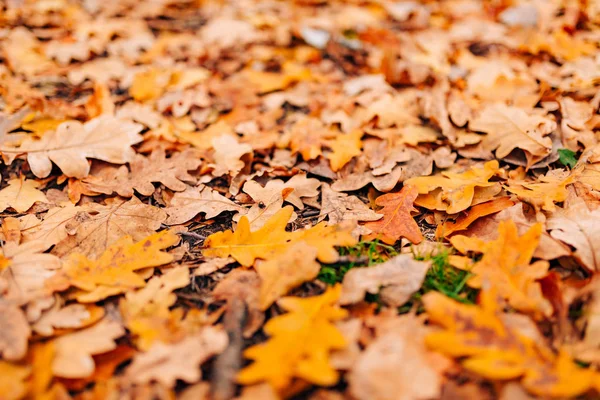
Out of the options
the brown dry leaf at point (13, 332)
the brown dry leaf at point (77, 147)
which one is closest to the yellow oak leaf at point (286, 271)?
the brown dry leaf at point (13, 332)

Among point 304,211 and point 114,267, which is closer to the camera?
point 114,267

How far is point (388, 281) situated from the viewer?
5.04 feet

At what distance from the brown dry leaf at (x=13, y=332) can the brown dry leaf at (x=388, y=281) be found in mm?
949

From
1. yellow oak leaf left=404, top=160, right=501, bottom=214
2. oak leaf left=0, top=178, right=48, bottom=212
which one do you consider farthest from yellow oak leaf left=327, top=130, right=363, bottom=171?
oak leaf left=0, top=178, right=48, bottom=212

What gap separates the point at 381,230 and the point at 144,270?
2.97 feet

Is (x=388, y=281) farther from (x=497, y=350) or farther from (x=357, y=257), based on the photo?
(x=497, y=350)

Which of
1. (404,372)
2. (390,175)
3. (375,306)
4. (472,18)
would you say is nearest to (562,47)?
(472,18)

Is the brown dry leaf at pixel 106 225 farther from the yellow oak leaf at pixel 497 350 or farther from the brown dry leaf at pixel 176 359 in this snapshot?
the yellow oak leaf at pixel 497 350

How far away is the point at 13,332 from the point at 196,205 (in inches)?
33.6

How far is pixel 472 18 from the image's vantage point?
3.68 meters

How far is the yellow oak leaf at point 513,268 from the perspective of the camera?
1436 millimetres

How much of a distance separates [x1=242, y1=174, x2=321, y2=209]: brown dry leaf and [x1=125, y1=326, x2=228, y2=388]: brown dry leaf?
Answer: 2.43 feet

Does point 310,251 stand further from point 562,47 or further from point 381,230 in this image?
point 562,47

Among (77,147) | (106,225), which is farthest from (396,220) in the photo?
(77,147)
